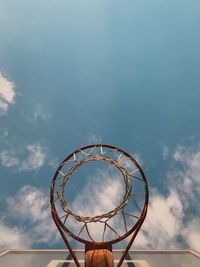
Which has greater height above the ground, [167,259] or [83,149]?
[83,149]

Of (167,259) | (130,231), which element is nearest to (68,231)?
(130,231)

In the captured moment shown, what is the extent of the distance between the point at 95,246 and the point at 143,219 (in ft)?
3.23

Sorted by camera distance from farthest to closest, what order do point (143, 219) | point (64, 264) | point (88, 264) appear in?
point (64, 264) < point (143, 219) < point (88, 264)

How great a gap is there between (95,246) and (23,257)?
427 cm

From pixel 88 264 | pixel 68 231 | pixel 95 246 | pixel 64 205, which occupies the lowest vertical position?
pixel 88 264

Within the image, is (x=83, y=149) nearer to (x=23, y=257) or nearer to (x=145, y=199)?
(x=145, y=199)

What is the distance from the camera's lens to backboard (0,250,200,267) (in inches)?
250

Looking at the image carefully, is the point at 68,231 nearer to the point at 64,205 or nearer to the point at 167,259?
the point at 64,205

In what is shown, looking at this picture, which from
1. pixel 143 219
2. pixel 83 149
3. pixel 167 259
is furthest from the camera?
pixel 167 259

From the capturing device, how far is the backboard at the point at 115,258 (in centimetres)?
636

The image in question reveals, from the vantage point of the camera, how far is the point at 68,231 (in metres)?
4.34

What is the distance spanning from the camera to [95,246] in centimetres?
397

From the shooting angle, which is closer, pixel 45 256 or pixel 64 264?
pixel 64 264

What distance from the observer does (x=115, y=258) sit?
6.64m
